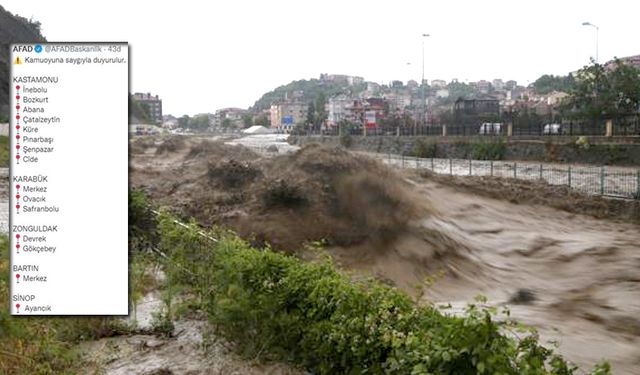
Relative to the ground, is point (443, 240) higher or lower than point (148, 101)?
lower

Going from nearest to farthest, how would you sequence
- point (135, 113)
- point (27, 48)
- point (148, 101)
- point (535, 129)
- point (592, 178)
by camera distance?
point (27, 48)
point (135, 113)
point (148, 101)
point (592, 178)
point (535, 129)

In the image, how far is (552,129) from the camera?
4912cm

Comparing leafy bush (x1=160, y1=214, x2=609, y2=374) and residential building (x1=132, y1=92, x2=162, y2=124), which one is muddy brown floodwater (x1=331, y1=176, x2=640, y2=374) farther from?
residential building (x1=132, y1=92, x2=162, y2=124)

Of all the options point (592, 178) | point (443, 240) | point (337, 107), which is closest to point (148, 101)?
point (443, 240)

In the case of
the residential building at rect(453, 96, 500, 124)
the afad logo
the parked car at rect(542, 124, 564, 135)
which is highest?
the residential building at rect(453, 96, 500, 124)

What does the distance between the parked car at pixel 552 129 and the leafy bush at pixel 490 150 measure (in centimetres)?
316

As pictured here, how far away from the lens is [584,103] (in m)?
47.4

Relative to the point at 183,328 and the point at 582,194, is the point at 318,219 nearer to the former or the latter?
the point at 183,328

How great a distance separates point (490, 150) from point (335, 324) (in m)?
46.5

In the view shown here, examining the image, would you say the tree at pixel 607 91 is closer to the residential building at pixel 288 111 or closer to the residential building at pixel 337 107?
the residential building at pixel 337 107

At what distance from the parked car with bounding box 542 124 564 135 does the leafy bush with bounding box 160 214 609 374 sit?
43.0 metres

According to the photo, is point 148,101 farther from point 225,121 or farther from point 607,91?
point 225,121

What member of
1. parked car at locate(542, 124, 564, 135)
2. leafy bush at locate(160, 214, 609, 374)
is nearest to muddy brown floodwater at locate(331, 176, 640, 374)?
leafy bush at locate(160, 214, 609, 374)

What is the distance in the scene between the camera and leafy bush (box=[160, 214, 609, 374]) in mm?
4355
